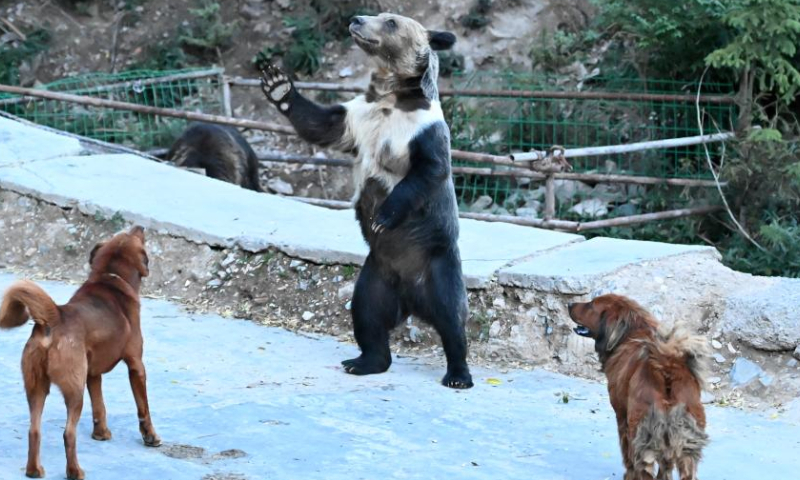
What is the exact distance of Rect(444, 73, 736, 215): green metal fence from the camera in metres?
12.2

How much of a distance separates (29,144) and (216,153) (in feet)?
8.44

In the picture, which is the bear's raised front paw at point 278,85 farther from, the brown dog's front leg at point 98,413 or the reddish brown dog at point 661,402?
the reddish brown dog at point 661,402

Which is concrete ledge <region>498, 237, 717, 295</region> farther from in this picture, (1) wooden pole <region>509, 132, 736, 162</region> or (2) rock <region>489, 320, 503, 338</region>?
(1) wooden pole <region>509, 132, 736, 162</region>

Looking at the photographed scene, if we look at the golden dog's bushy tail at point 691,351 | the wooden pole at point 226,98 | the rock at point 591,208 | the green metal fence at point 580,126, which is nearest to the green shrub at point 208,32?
the wooden pole at point 226,98

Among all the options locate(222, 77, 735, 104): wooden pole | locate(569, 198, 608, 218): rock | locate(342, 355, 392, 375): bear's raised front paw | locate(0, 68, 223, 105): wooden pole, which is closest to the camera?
locate(342, 355, 392, 375): bear's raised front paw

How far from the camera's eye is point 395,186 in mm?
6414

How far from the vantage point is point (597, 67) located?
14055 millimetres

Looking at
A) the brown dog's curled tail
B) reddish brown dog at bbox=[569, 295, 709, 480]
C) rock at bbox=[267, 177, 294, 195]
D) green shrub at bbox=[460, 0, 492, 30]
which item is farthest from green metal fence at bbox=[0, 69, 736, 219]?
the brown dog's curled tail

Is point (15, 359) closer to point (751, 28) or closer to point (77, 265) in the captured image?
point (77, 265)

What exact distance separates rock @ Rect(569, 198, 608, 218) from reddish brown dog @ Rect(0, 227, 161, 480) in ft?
24.7

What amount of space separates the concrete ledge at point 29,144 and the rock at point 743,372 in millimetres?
5608

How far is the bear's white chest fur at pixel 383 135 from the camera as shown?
648 centimetres

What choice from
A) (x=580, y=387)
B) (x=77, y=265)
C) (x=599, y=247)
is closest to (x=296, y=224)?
(x=77, y=265)

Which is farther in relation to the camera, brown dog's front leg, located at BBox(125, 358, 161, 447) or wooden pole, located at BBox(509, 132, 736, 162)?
wooden pole, located at BBox(509, 132, 736, 162)
